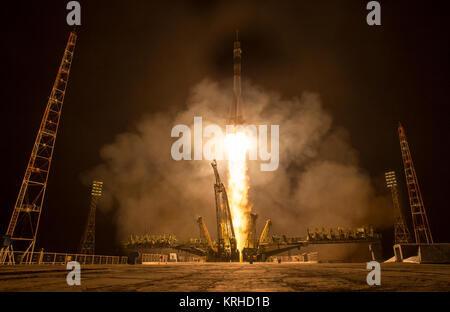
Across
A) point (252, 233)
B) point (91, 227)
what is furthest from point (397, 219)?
point (91, 227)

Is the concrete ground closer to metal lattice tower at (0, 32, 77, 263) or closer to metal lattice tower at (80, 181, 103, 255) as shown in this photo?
metal lattice tower at (0, 32, 77, 263)

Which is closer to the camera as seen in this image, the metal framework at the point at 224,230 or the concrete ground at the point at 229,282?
the concrete ground at the point at 229,282

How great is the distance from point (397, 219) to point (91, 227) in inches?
3389

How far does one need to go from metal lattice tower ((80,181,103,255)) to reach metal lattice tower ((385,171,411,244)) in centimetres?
8319

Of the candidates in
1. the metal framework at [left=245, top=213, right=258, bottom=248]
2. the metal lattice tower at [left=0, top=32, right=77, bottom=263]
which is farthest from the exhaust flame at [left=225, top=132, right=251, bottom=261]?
the metal lattice tower at [left=0, top=32, right=77, bottom=263]

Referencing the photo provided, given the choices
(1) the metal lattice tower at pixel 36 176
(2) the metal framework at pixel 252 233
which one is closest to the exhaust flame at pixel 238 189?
(2) the metal framework at pixel 252 233

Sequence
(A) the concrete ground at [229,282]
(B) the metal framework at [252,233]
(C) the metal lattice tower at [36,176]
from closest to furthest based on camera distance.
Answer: (A) the concrete ground at [229,282], (C) the metal lattice tower at [36,176], (B) the metal framework at [252,233]

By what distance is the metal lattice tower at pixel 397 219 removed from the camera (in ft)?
252

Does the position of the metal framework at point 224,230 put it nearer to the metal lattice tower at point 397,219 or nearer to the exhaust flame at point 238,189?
the exhaust flame at point 238,189

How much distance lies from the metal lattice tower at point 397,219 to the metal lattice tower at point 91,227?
83.2 meters
